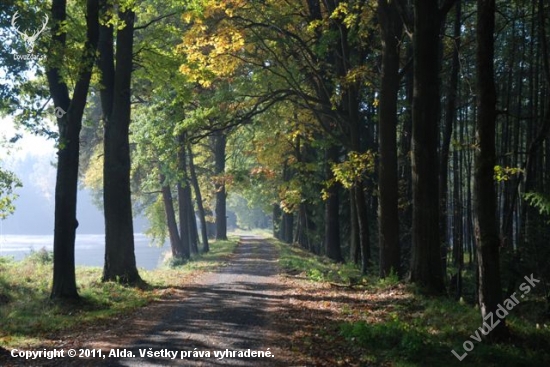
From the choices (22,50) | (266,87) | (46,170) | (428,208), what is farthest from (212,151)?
(46,170)

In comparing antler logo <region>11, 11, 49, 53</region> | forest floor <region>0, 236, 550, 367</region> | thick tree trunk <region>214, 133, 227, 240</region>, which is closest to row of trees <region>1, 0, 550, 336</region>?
antler logo <region>11, 11, 49, 53</region>

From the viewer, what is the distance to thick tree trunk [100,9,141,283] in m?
15.7

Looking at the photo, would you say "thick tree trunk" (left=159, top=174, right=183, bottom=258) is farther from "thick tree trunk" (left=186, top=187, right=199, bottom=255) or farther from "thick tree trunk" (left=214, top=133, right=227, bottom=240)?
"thick tree trunk" (left=214, top=133, right=227, bottom=240)

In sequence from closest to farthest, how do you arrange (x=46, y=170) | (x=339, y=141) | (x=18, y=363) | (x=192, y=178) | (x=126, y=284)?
(x=18, y=363)
(x=126, y=284)
(x=339, y=141)
(x=192, y=178)
(x=46, y=170)

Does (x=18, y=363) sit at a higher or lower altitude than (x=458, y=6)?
lower

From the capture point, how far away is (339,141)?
65.7 feet

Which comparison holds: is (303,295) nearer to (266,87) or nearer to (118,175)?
(118,175)

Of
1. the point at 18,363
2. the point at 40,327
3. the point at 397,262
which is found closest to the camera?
the point at 18,363

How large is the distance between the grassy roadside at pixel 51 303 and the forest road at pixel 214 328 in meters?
1.31

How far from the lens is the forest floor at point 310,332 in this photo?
7.16 meters

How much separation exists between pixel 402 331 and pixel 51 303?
837cm

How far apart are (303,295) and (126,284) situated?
5545mm

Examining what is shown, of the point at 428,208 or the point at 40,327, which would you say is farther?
the point at 428,208

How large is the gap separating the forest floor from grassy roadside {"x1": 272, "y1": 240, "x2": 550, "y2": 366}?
0.02 meters
